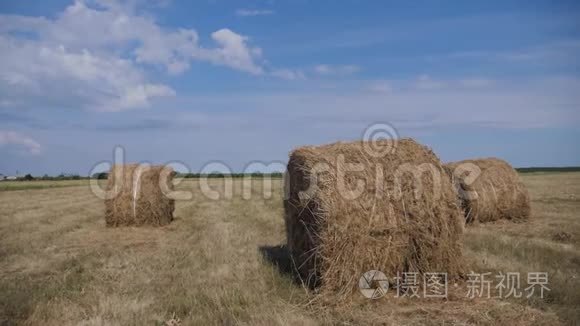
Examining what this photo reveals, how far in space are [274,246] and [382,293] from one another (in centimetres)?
399

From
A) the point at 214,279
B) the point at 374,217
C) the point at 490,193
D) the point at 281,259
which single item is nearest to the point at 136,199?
the point at 281,259

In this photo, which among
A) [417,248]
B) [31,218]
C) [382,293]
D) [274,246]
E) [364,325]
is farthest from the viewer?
[31,218]

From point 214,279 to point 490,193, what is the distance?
9594 mm

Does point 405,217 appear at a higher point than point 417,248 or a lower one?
higher

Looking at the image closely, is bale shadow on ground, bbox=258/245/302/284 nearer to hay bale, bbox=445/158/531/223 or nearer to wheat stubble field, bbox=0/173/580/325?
wheat stubble field, bbox=0/173/580/325

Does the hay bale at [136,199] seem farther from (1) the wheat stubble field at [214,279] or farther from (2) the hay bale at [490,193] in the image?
(2) the hay bale at [490,193]

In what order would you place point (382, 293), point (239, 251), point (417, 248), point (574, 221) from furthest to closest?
point (574, 221) < point (239, 251) < point (417, 248) < point (382, 293)

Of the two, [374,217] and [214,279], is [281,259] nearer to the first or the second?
[214,279]

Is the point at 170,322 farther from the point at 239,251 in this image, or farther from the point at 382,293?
the point at 239,251

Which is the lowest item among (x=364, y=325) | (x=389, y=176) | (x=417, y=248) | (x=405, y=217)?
(x=364, y=325)

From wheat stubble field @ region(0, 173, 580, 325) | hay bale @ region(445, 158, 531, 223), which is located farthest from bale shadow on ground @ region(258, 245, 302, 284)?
hay bale @ region(445, 158, 531, 223)

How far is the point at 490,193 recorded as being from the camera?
14.2 meters

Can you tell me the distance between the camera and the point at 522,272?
23.8ft

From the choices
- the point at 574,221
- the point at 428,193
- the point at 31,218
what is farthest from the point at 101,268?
the point at 574,221
